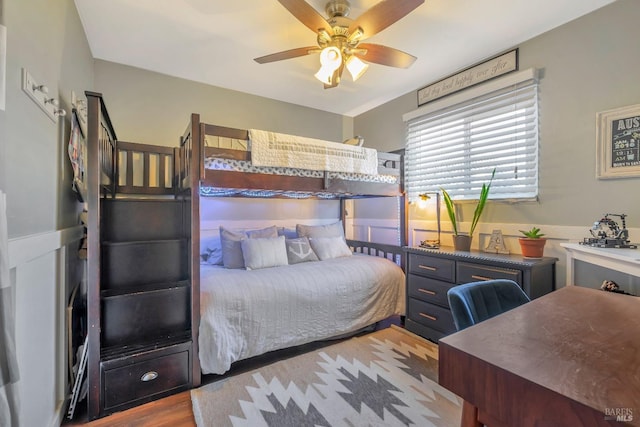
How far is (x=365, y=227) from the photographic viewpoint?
4.00 metres

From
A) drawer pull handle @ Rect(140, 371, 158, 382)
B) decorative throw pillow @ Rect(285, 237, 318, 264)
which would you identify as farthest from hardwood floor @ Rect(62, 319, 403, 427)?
decorative throw pillow @ Rect(285, 237, 318, 264)

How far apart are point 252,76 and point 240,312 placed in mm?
2325

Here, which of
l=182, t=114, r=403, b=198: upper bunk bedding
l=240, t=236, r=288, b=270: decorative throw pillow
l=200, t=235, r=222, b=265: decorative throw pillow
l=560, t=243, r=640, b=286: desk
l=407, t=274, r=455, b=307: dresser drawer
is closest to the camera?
l=560, t=243, r=640, b=286: desk

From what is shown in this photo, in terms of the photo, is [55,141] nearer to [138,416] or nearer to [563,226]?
[138,416]

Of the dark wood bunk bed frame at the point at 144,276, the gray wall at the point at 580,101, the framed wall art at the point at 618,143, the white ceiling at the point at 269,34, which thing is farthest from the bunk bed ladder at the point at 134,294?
the framed wall art at the point at 618,143

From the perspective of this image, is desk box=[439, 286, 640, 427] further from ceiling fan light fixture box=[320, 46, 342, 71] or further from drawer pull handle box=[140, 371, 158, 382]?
drawer pull handle box=[140, 371, 158, 382]

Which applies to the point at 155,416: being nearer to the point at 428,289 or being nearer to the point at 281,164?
the point at 281,164

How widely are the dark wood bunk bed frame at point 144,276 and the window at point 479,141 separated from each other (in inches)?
52.6

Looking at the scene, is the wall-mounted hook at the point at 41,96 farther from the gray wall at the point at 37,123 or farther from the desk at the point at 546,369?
the desk at the point at 546,369

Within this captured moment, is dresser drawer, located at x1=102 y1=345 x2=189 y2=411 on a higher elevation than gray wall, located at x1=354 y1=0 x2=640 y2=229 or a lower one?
lower

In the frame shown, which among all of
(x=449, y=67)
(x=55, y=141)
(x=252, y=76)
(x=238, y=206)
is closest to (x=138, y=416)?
(x=55, y=141)

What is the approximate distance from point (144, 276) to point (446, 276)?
92.6 inches

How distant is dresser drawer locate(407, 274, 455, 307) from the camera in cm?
244

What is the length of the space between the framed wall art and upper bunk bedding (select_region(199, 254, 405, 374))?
1.76 m
